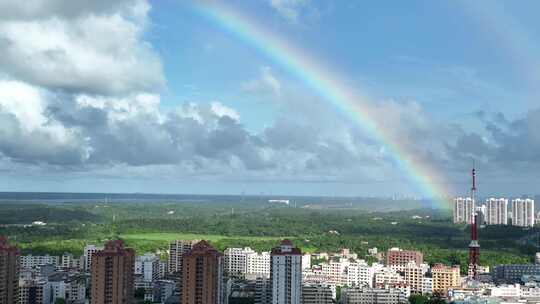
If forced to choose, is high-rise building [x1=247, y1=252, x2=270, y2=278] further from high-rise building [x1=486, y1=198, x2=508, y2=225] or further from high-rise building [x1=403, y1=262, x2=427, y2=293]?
high-rise building [x1=486, y1=198, x2=508, y2=225]

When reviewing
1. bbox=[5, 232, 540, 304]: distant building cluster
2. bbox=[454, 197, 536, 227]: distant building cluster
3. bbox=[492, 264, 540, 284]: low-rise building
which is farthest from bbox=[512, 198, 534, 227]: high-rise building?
bbox=[492, 264, 540, 284]: low-rise building

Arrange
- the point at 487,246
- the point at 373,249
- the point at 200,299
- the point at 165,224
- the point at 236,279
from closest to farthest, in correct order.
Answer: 1. the point at 200,299
2. the point at 236,279
3. the point at 373,249
4. the point at 487,246
5. the point at 165,224

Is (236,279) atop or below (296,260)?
below

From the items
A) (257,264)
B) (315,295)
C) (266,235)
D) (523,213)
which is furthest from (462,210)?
(315,295)

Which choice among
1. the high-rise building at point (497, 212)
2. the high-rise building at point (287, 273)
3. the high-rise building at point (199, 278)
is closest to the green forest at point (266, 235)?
the high-rise building at point (497, 212)

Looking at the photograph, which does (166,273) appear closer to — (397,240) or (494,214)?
(397,240)

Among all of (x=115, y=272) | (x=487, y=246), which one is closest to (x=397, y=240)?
(x=487, y=246)

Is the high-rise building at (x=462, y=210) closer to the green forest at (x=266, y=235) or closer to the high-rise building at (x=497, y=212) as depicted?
the high-rise building at (x=497, y=212)

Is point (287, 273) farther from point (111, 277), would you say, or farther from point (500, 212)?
point (500, 212)
